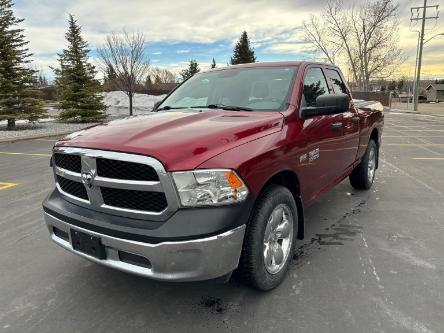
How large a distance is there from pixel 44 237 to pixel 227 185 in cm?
278

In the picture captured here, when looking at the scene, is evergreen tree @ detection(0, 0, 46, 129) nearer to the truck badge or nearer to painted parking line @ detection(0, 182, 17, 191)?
painted parking line @ detection(0, 182, 17, 191)

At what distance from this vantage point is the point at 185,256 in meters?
2.30

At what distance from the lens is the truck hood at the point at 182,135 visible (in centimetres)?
238

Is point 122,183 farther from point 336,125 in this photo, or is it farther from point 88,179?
point 336,125

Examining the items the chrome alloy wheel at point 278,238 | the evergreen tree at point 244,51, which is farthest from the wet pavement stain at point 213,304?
the evergreen tree at point 244,51

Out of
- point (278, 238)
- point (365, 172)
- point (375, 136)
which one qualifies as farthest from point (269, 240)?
point (375, 136)

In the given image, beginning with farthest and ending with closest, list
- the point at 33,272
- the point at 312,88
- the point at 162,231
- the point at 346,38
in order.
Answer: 1. the point at 346,38
2. the point at 312,88
3. the point at 33,272
4. the point at 162,231

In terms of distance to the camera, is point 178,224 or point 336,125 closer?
point 178,224

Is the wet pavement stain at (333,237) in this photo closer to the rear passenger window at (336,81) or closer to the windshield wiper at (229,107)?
the windshield wiper at (229,107)

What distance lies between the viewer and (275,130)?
2.99 m

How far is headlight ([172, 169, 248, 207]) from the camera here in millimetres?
2328

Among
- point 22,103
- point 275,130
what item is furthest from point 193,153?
point 22,103

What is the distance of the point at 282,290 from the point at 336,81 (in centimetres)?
304

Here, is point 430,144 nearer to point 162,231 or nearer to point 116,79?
point 162,231
